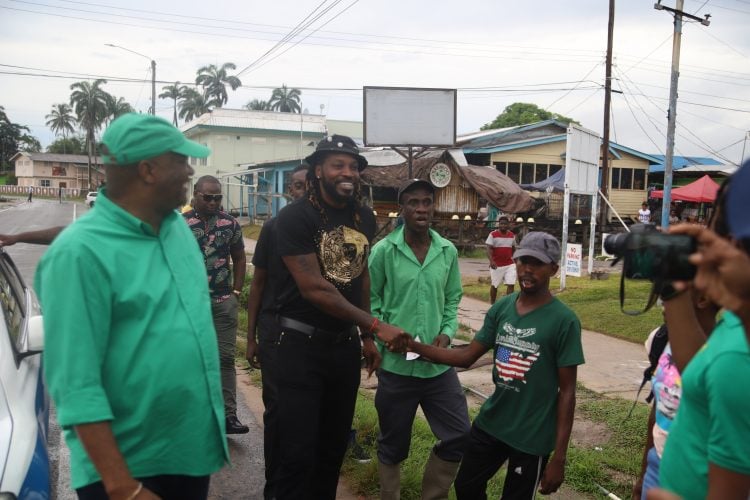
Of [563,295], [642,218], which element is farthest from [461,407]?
[642,218]

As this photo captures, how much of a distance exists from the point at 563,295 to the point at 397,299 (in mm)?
9434

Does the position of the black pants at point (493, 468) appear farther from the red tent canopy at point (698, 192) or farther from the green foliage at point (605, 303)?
the red tent canopy at point (698, 192)

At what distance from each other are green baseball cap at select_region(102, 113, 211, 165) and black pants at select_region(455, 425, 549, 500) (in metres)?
2.04

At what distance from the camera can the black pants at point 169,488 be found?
80.8 inches

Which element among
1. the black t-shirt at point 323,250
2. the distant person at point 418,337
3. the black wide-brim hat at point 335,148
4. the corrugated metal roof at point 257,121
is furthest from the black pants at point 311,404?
the corrugated metal roof at point 257,121

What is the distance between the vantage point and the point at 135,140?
6.75 feet

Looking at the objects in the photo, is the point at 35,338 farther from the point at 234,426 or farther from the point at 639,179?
the point at 639,179

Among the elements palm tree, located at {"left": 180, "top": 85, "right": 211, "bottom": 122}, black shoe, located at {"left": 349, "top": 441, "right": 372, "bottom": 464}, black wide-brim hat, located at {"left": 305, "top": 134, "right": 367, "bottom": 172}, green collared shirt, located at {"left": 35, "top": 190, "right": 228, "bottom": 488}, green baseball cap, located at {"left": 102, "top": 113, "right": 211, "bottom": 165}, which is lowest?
black shoe, located at {"left": 349, "top": 441, "right": 372, "bottom": 464}

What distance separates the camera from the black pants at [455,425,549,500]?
3.12 m

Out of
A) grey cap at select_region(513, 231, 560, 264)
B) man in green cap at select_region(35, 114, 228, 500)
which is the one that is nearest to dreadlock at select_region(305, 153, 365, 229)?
grey cap at select_region(513, 231, 560, 264)

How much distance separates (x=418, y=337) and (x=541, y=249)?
95 cm

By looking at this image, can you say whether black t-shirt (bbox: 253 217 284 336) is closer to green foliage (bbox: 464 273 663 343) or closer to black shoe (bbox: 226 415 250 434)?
black shoe (bbox: 226 415 250 434)

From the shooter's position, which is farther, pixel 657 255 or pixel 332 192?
pixel 332 192

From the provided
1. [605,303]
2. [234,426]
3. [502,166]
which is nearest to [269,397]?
[234,426]
